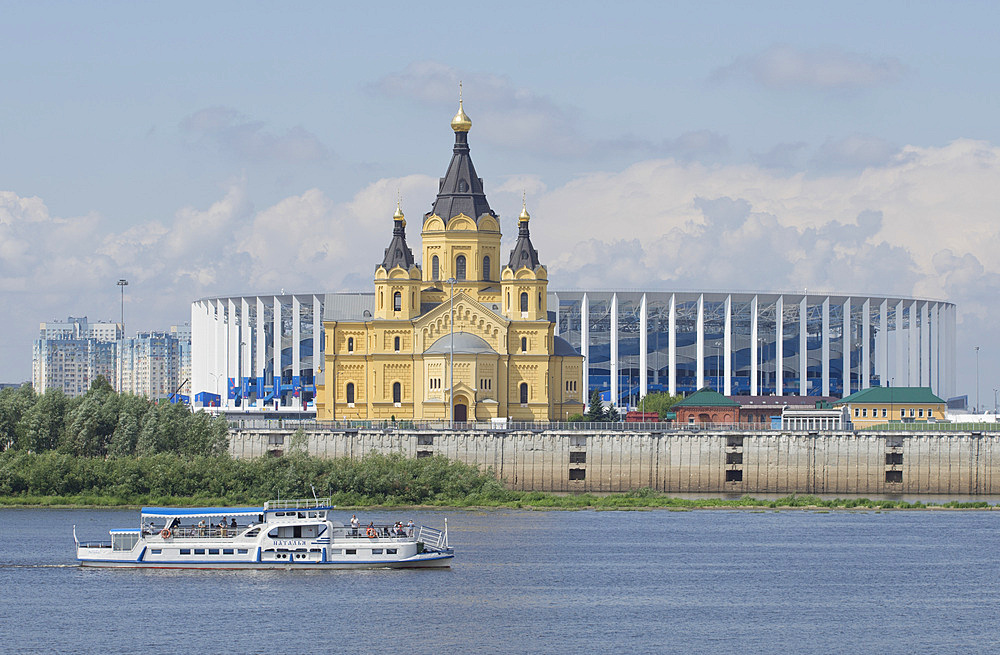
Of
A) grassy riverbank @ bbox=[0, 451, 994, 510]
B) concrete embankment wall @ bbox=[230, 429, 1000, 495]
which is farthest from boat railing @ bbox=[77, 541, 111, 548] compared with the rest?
concrete embankment wall @ bbox=[230, 429, 1000, 495]

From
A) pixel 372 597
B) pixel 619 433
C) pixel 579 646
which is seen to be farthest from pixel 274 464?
pixel 579 646

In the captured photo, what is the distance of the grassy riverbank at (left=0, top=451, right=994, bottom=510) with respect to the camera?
100375 millimetres

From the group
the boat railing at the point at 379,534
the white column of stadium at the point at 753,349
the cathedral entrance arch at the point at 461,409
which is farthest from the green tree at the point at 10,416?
the white column of stadium at the point at 753,349

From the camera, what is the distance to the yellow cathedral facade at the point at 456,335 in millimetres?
130625

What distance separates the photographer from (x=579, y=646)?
5719 centimetres

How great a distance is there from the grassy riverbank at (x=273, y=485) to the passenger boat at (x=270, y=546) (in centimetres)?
2435

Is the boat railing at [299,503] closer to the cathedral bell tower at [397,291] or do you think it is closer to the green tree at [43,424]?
the green tree at [43,424]

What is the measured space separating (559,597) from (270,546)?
13273 mm

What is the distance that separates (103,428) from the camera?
111 m

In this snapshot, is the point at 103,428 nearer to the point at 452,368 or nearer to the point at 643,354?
the point at 452,368

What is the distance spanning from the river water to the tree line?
61.4 feet

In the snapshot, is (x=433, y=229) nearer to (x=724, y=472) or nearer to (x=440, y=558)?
(x=724, y=472)

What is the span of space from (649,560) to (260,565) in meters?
17.4

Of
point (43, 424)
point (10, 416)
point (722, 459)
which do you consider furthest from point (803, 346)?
point (10, 416)
